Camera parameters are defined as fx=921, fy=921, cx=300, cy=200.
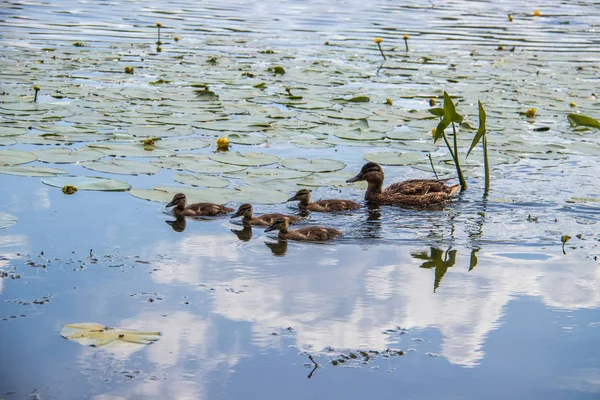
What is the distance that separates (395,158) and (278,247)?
3.05m

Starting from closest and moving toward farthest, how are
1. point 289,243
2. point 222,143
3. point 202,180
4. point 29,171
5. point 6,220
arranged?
1. point 6,220
2. point 289,243
3. point 29,171
4. point 202,180
5. point 222,143

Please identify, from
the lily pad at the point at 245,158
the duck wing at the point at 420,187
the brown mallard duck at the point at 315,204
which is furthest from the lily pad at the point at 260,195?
the duck wing at the point at 420,187

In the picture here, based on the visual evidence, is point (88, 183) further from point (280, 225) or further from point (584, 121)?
point (584, 121)

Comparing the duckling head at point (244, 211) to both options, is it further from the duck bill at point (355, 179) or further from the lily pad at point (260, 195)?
the duck bill at point (355, 179)

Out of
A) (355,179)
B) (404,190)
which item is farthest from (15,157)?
(404,190)

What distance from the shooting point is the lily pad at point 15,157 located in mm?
8641

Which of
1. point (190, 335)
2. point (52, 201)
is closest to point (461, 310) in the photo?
point (190, 335)

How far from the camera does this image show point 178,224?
7.50 metres

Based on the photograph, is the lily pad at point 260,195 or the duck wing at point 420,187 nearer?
the lily pad at point 260,195

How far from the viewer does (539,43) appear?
797 inches

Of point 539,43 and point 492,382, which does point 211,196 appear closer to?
point 492,382

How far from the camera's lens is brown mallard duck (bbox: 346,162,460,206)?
341 inches

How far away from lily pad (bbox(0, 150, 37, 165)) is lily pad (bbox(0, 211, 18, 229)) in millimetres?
1480

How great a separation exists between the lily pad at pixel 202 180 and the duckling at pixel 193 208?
0.73 metres
